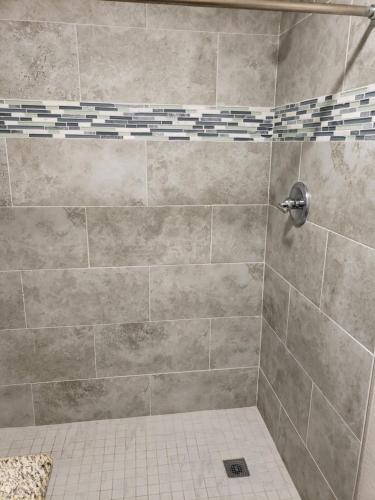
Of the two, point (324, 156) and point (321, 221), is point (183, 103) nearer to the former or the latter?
point (324, 156)

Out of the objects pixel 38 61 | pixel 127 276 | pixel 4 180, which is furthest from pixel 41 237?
pixel 38 61

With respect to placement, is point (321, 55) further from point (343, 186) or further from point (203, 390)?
point (203, 390)

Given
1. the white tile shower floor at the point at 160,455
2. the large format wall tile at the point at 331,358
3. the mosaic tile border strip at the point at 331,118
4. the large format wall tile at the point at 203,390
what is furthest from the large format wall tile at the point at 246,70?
the white tile shower floor at the point at 160,455

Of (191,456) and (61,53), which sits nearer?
(61,53)

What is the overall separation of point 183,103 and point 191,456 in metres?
1.65

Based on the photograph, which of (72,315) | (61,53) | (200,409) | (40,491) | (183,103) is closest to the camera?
(40,491)

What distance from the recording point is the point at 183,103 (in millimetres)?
1739

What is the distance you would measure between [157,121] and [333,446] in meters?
1.48

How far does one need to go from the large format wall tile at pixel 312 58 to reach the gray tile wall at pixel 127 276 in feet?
1.07

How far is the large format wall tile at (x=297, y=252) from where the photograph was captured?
144cm

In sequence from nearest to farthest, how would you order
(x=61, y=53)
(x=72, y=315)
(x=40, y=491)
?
(x=40, y=491), (x=61, y=53), (x=72, y=315)

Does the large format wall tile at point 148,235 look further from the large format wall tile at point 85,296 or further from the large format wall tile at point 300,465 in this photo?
the large format wall tile at point 300,465

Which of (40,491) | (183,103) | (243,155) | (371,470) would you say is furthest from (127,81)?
(371,470)

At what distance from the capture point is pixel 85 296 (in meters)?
1.89
